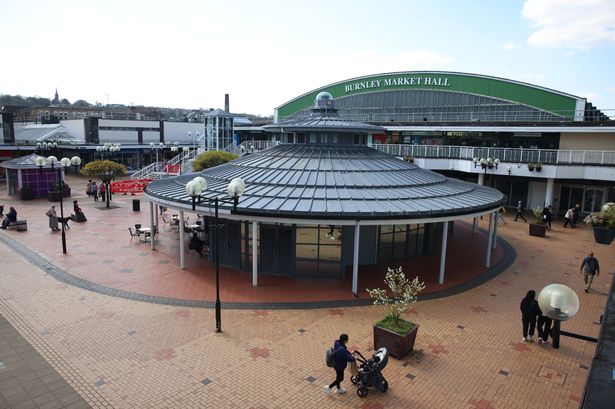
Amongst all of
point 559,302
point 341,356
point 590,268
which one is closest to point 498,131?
point 590,268

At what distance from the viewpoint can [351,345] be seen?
1260cm

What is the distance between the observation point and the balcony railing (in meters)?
31.6

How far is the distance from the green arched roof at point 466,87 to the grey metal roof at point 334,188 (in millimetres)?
24827

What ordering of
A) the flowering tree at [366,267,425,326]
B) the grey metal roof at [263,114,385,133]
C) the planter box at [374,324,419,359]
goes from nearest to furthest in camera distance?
1. the planter box at [374,324,419,359]
2. the flowering tree at [366,267,425,326]
3. the grey metal roof at [263,114,385,133]

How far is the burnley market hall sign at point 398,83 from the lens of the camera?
49750 millimetres

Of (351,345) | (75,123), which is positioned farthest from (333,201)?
(75,123)

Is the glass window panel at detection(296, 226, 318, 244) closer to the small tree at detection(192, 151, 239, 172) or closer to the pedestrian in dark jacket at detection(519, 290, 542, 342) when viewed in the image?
the pedestrian in dark jacket at detection(519, 290, 542, 342)

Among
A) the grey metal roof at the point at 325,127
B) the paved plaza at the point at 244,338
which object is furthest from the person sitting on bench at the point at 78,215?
the grey metal roof at the point at 325,127

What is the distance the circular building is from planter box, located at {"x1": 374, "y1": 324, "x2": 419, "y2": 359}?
4298 millimetres

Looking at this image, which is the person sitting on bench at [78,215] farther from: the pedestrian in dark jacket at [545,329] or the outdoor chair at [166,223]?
the pedestrian in dark jacket at [545,329]

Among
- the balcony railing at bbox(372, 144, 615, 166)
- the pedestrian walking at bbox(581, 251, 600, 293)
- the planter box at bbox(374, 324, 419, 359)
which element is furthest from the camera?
the balcony railing at bbox(372, 144, 615, 166)

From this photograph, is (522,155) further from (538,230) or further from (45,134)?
(45,134)

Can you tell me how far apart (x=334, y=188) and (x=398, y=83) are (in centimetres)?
3787

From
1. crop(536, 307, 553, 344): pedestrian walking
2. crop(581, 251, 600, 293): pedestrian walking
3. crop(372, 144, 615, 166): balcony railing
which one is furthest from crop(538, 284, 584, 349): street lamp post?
crop(372, 144, 615, 166): balcony railing
